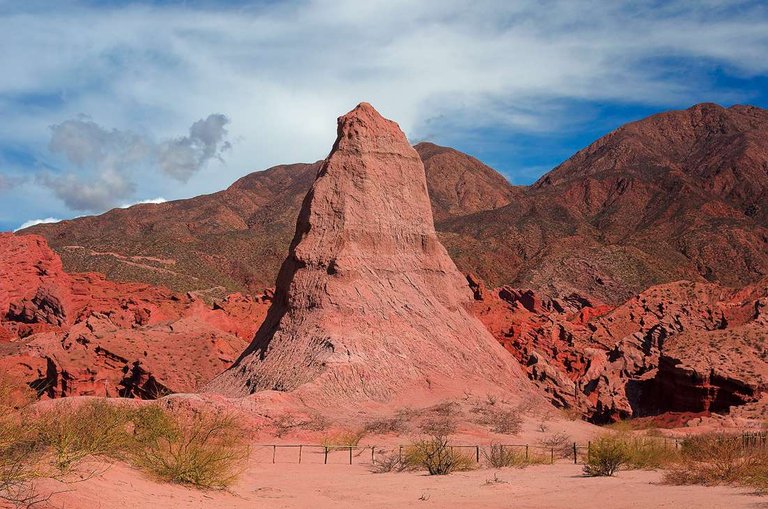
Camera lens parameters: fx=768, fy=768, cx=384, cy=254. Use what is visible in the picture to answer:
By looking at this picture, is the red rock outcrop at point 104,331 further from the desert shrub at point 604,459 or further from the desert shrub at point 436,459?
the desert shrub at point 604,459

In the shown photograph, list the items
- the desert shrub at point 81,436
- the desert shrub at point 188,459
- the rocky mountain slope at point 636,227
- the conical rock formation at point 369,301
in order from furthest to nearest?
the rocky mountain slope at point 636,227, the conical rock formation at point 369,301, the desert shrub at point 188,459, the desert shrub at point 81,436

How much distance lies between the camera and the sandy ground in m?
9.91

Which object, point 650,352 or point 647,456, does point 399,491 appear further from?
point 650,352

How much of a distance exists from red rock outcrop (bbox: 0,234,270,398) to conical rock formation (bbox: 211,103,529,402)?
445 cm

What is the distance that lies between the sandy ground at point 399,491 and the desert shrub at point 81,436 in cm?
39

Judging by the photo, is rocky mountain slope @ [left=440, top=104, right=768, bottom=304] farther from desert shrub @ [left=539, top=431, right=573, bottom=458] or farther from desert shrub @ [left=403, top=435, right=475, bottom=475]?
desert shrub @ [left=403, top=435, right=475, bottom=475]

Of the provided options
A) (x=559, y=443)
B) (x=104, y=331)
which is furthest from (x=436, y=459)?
(x=104, y=331)

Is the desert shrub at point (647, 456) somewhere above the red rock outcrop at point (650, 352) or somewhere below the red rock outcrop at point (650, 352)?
below

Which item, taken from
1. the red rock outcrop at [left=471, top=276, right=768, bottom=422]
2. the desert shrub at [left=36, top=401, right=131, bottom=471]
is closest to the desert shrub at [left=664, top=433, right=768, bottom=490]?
the desert shrub at [left=36, top=401, right=131, bottom=471]

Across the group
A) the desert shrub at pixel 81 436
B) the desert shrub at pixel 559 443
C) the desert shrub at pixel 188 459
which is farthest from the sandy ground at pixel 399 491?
the desert shrub at pixel 559 443

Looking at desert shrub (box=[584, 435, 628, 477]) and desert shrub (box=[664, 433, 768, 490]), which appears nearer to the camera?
desert shrub (box=[664, 433, 768, 490])

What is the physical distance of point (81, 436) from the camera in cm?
1079

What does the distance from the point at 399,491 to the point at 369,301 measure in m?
13.5

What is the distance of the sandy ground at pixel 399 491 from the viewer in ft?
32.5
